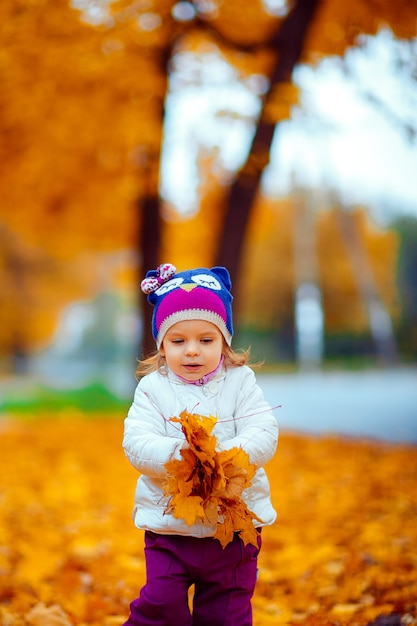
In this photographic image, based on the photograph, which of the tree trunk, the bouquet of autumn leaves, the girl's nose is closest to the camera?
the bouquet of autumn leaves

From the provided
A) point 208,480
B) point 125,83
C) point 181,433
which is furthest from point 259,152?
point 208,480

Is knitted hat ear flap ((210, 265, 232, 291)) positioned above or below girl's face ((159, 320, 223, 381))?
above

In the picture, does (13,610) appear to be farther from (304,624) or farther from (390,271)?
(390,271)

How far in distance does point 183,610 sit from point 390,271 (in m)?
25.0

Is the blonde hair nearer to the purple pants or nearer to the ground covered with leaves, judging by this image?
the purple pants

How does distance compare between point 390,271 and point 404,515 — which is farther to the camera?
point 390,271

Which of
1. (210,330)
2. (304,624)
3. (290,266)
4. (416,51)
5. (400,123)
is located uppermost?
(290,266)

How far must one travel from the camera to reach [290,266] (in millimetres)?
28750

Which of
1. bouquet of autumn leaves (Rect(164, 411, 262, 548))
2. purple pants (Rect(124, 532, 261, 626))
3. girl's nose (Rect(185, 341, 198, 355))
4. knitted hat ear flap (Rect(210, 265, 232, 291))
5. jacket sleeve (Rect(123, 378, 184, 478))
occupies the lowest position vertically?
purple pants (Rect(124, 532, 261, 626))

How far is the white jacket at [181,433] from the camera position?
2154 millimetres

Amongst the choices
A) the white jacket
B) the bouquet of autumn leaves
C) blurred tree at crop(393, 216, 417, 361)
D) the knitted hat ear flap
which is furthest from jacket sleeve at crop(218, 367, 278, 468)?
blurred tree at crop(393, 216, 417, 361)

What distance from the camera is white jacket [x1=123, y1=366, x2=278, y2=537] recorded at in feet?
7.07

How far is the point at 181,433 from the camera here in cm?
225

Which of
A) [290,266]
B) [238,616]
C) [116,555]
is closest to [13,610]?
[116,555]
